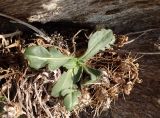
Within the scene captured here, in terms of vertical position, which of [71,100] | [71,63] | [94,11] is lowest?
[71,100]

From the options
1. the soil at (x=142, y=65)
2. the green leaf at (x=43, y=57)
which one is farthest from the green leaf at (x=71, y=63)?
the soil at (x=142, y=65)

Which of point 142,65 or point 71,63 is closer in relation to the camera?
point 71,63

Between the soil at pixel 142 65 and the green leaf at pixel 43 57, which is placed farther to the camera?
the soil at pixel 142 65

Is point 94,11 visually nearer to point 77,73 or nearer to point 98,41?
point 98,41

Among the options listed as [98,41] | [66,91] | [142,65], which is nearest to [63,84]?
[66,91]

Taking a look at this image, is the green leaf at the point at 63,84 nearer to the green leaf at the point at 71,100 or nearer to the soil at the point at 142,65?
the green leaf at the point at 71,100

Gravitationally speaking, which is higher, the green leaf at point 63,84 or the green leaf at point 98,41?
the green leaf at point 98,41
